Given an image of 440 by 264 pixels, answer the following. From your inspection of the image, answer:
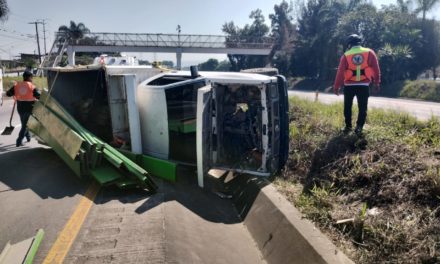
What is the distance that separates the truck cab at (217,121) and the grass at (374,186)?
62cm

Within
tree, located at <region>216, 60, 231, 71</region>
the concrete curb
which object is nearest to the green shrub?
the concrete curb

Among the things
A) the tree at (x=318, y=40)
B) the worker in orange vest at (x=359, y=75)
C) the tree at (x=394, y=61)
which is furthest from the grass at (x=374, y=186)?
the tree at (x=318, y=40)

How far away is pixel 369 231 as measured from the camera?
12.8 feet

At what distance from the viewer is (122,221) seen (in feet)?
A: 15.8

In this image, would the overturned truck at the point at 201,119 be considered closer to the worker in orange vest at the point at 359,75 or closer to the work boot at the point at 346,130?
the work boot at the point at 346,130

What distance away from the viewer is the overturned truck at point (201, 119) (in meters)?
6.03

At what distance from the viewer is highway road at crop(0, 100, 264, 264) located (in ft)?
13.2

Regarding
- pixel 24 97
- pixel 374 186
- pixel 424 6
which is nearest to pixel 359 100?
pixel 374 186

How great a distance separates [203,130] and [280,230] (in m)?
2.04

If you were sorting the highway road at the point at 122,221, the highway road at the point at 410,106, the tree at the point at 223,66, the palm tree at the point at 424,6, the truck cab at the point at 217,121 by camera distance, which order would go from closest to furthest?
the highway road at the point at 122,221 < the truck cab at the point at 217,121 < the highway road at the point at 410,106 < the palm tree at the point at 424,6 < the tree at the point at 223,66

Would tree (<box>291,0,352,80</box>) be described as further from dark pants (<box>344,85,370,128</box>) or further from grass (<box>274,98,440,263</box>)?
grass (<box>274,98,440,263</box>)

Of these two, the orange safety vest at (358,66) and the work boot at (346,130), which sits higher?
the orange safety vest at (358,66)

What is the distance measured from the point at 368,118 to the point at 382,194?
352cm

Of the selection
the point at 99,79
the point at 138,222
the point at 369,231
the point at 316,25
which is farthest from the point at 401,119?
the point at 316,25
